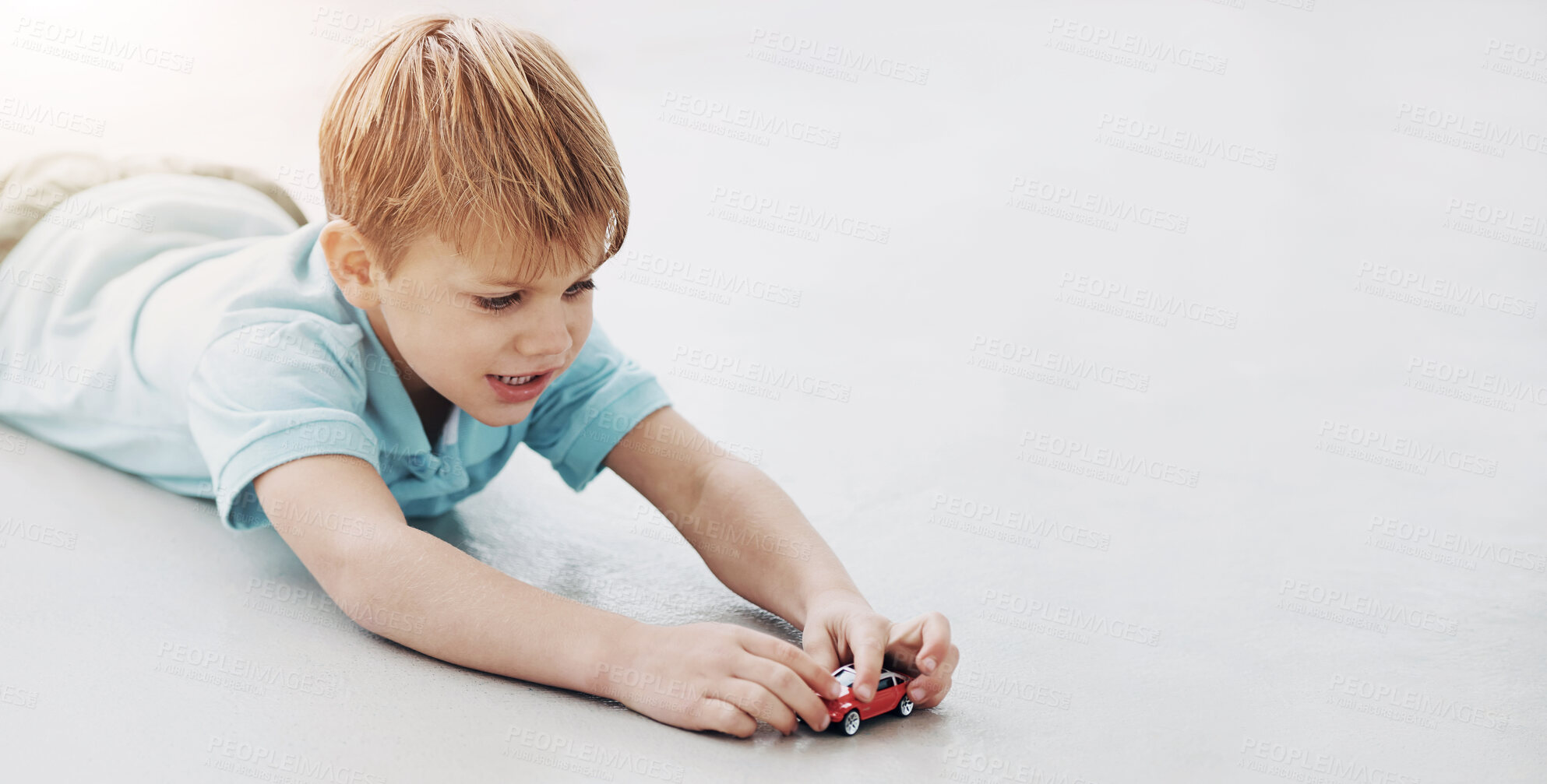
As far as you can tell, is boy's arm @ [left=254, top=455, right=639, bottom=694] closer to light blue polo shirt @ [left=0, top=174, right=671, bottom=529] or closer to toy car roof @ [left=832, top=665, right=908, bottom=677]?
light blue polo shirt @ [left=0, top=174, right=671, bottom=529]

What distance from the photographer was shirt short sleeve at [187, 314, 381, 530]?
0.83 metres

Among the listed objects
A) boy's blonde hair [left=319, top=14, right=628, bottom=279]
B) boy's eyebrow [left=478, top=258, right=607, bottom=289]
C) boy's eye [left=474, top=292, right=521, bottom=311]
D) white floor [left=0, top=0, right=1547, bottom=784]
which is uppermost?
boy's blonde hair [left=319, top=14, right=628, bottom=279]

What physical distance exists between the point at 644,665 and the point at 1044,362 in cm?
90

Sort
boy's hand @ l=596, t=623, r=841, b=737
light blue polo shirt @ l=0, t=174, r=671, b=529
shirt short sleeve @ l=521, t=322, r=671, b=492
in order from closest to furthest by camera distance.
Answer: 1. boy's hand @ l=596, t=623, r=841, b=737
2. light blue polo shirt @ l=0, t=174, r=671, b=529
3. shirt short sleeve @ l=521, t=322, r=671, b=492

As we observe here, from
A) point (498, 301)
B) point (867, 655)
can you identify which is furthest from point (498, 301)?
point (867, 655)

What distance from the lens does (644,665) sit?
77 centimetres

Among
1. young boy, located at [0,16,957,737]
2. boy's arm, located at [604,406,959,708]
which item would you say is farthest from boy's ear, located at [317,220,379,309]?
boy's arm, located at [604,406,959,708]

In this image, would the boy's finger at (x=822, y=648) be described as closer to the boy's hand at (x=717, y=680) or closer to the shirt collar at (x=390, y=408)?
the boy's hand at (x=717, y=680)

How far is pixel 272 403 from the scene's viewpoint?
849 mm

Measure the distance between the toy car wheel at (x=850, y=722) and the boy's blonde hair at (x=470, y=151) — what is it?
0.34 metres

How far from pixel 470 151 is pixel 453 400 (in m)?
0.19

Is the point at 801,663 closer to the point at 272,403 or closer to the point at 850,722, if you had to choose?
the point at 850,722

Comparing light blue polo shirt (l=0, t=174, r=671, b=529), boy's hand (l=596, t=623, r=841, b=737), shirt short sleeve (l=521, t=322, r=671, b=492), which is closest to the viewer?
boy's hand (l=596, t=623, r=841, b=737)

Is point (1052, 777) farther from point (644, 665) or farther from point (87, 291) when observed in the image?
point (87, 291)
